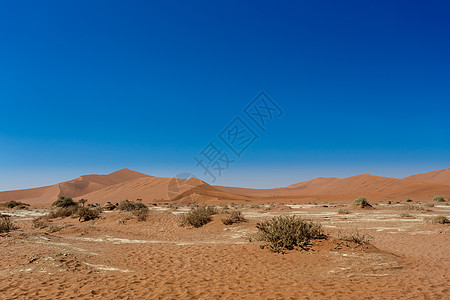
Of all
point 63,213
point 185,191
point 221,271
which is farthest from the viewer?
point 185,191

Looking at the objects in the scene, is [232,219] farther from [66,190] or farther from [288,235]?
[66,190]

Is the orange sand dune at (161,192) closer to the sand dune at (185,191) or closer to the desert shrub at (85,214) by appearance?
the sand dune at (185,191)

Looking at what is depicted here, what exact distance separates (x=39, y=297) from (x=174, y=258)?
4354 mm

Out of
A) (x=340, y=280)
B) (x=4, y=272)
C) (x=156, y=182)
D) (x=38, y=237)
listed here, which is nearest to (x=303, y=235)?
(x=340, y=280)

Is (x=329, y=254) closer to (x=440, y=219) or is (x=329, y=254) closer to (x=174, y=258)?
(x=174, y=258)

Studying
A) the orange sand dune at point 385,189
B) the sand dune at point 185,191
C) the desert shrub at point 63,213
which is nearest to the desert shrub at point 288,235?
the desert shrub at point 63,213

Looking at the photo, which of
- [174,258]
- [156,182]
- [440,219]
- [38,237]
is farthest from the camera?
[156,182]

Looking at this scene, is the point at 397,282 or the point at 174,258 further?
the point at 174,258

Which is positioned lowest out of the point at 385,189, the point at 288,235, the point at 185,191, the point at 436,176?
the point at 288,235

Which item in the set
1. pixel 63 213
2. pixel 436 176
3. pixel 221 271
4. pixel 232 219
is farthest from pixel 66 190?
pixel 436 176

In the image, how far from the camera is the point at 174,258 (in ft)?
30.6

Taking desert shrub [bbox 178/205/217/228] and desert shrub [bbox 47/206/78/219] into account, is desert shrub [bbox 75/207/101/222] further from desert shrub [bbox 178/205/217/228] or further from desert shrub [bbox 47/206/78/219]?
desert shrub [bbox 178/205/217/228]

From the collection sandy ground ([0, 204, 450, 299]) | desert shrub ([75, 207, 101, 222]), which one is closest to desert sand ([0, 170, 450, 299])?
sandy ground ([0, 204, 450, 299])

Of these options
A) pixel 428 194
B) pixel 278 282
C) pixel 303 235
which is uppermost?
pixel 428 194
